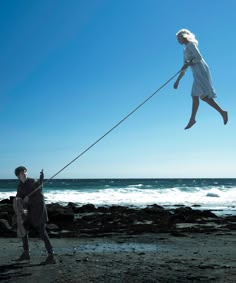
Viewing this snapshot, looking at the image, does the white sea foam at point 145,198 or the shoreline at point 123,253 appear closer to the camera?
the shoreline at point 123,253

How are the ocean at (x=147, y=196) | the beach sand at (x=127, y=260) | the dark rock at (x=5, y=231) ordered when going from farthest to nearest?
the ocean at (x=147, y=196)
the dark rock at (x=5, y=231)
the beach sand at (x=127, y=260)

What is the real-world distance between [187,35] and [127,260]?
17.0ft

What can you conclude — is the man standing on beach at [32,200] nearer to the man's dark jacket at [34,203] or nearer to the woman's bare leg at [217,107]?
the man's dark jacket at [34,203]

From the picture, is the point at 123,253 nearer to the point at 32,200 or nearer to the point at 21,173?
the point at 32,200

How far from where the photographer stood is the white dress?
5.61 metres

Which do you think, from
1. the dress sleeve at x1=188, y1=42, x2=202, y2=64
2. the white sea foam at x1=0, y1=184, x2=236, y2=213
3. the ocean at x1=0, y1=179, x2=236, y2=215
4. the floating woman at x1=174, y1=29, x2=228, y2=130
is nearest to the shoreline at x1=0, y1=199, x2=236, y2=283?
the floating woman at x1=174, y1=29, x2=228, y2=130

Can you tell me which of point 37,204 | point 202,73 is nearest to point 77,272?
point 37,204

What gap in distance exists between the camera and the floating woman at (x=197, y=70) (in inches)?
221

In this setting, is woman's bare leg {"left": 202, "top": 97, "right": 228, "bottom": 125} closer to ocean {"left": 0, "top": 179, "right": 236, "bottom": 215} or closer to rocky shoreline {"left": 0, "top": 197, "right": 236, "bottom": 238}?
rocky shoreline {"left": 0, "top": 197, "right": 236, "bottom": 238}

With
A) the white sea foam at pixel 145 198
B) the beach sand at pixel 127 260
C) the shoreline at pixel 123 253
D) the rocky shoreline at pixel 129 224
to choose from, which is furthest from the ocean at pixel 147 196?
the beach sand at pixel 127 260

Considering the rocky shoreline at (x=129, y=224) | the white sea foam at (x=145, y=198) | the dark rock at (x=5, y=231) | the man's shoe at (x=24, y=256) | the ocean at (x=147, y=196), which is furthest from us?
the white sea foam at (x=145, y=198)

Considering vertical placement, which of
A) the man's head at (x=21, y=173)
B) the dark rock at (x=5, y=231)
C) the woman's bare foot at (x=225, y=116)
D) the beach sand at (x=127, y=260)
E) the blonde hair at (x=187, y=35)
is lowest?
the beach sand at (x=127, y=260)

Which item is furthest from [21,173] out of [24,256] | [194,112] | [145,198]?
[145,198]

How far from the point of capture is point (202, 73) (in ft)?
18.5
